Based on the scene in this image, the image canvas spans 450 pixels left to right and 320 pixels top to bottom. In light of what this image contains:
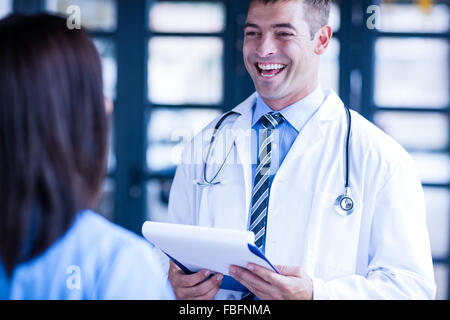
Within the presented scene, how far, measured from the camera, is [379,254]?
912 millimetres

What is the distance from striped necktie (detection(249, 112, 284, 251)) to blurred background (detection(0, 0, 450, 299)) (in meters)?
0.83

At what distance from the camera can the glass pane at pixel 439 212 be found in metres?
1.94

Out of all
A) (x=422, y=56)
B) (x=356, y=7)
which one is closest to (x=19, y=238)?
(x=356, y=7)

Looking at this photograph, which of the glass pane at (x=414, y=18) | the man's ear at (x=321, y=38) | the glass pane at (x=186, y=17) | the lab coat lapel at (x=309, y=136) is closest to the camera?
the lab coat lapel at (x=309, y=136)

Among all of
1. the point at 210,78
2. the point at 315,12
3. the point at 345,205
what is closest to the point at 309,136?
the point at 345,205

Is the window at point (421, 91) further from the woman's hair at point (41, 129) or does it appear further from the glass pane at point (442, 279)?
Answer: the woman's hair at point (41, 129)

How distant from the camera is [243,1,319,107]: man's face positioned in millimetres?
1059

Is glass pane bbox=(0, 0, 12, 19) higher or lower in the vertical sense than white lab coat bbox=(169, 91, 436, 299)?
higher

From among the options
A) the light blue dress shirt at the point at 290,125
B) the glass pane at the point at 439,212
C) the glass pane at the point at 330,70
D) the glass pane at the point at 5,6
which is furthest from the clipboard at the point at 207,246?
the glass pane at the point at 5,6

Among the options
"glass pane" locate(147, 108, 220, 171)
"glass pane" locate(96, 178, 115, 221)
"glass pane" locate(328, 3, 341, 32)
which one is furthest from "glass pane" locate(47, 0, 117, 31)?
"glass pane" locate(328, 3, 341, 32)

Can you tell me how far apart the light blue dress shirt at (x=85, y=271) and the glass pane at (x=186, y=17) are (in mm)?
1584

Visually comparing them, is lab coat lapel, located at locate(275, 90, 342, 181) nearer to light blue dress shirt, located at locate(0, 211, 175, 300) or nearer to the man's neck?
the man's neck

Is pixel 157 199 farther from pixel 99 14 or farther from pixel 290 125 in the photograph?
pixel 290 125

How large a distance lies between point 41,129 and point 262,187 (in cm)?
57
